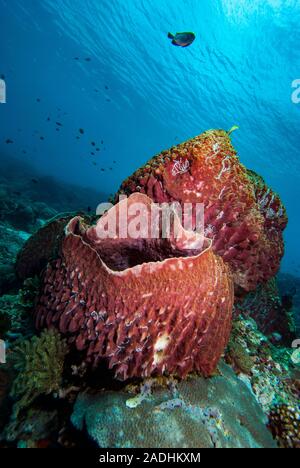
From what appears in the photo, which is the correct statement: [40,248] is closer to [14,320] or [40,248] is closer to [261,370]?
[14,320]

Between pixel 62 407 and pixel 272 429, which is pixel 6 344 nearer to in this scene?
pixel 62 407

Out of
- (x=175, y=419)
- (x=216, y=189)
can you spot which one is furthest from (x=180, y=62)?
(x=175, y=419)

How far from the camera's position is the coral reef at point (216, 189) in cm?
320

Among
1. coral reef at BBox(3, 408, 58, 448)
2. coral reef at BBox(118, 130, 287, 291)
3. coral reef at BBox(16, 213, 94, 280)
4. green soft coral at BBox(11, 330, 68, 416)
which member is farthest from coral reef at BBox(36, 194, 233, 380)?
coral reef at BBox(16, 213, 94, 280)

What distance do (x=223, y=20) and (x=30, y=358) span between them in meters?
28.5

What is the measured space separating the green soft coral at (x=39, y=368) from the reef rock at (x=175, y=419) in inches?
12.1

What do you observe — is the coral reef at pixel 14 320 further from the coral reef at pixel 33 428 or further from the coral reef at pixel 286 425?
the coral reef at pixel 286 425

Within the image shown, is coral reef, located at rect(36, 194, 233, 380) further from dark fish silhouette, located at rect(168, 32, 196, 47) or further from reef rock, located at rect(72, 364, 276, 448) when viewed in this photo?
dark fish silhouette, located at rect(168, 32, 196, 47)

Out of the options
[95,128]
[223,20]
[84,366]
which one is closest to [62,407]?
[84,366]

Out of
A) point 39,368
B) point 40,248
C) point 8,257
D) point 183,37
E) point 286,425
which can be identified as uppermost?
point 183,37

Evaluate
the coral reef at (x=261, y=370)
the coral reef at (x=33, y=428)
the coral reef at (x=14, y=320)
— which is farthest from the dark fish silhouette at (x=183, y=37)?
the coral reef at (x=33, y=428)

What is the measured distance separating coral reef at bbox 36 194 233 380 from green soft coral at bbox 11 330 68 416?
0.47 feet

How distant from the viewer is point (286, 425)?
262 centimetres

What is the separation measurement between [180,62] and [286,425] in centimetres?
3358
